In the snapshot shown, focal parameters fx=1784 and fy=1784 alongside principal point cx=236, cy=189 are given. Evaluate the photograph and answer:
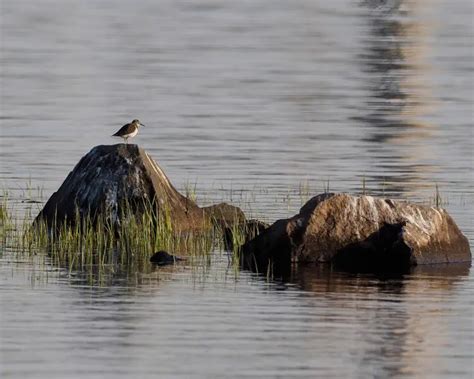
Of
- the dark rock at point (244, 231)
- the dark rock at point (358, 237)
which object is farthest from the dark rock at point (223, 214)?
the dark rock at point (358, 237)

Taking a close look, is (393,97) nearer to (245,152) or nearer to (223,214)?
(245,152)

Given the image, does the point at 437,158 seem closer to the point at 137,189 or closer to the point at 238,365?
the point at 137,189

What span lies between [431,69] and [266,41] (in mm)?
9465

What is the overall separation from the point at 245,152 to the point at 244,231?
8937mm

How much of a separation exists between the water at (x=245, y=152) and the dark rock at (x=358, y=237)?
18.9 inches

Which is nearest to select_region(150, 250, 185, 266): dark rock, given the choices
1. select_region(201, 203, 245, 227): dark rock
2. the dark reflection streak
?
select_region(201, 203, 245, 227): dark rock

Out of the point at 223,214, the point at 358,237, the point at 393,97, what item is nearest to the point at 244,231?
the point at 223,214

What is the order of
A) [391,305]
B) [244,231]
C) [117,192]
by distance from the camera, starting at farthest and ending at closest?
[117,192]
[244,231]
[391,305]

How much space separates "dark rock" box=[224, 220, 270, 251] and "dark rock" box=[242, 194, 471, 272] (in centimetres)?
62

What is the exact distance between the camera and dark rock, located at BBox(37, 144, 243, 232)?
64.8ft

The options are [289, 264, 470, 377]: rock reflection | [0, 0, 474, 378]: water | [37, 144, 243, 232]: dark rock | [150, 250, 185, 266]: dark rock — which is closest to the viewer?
[289, 264, 470, 377]: rock reflection

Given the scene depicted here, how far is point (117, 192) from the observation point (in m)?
19.8

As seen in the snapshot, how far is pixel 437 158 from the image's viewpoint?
28.8 metres

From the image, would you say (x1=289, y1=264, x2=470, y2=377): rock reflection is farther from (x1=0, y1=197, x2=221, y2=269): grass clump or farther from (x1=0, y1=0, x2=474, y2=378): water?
(x1=0, y1=197, x2=221, y2=269): grass clump
